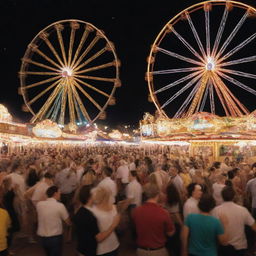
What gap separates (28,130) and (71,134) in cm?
914

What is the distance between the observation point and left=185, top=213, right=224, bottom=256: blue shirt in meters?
3.41

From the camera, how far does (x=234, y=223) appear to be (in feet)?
12.5

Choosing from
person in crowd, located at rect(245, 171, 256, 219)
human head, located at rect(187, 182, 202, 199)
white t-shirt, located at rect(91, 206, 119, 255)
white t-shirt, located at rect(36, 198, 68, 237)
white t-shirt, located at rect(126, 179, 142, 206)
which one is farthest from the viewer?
white t-shirt, located at rect(126, 179, 142, 206)

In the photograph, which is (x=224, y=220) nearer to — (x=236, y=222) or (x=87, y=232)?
(x=236, y=222)

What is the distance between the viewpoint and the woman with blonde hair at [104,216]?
3632 millimetres

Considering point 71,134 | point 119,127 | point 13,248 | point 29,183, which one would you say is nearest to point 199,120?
point 29,183

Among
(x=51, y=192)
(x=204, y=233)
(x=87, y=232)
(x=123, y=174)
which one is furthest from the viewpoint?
(x=123, y=174)

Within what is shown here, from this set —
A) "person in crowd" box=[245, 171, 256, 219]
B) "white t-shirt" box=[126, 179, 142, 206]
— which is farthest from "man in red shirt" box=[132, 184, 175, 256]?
"person in crowd" box=[245, 171, 256, 219]

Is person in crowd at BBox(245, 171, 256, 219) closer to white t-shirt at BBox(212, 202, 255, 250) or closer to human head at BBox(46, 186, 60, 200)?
white t-shirt at BBox(212, 202, 255, 250)

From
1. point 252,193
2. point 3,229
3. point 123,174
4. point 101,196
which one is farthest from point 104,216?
point 123,174

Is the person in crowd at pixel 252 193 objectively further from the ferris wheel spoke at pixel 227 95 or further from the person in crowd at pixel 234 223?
the ferris wheel spoke at pixel 227 95

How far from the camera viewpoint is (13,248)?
19.7 feet

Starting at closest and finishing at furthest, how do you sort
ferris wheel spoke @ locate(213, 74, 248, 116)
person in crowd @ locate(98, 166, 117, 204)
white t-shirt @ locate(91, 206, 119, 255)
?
1. white t-shirt @ locate(91, 206, 119, 255)
2. person in crowd @ locate(98, 166, 117, 204)
3. ferris wheel spoke @ locate(213, 74, 248, 116)

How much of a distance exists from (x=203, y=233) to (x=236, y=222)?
59 centimetres
